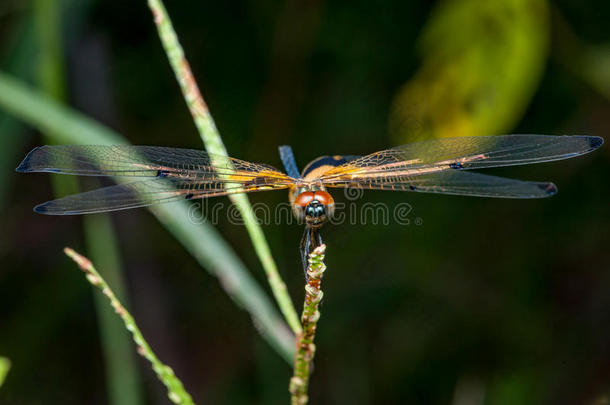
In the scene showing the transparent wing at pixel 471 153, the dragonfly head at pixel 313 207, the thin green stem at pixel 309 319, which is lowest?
the thin green stem at pixel 309 319

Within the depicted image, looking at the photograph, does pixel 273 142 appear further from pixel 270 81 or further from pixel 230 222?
pixel 230 222

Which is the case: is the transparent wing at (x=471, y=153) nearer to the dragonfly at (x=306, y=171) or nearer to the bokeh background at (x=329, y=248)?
the dragonfly at (x=306, y=171)

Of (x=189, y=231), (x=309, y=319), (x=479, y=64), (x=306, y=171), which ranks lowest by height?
(x=309, y=319)

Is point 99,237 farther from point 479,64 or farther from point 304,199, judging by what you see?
point 479,64

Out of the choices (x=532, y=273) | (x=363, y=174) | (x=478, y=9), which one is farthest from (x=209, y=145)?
(x=532, y=273)

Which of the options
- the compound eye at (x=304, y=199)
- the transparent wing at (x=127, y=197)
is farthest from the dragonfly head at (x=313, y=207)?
the transparent wing at (x=127, y=197)

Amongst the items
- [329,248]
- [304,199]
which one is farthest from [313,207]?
[329,248]
